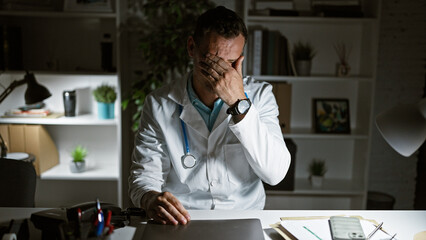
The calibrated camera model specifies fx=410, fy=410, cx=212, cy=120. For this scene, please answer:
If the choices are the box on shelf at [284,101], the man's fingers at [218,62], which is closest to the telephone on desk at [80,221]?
the man's fingers at [218,62]

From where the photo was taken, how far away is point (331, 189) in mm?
3074

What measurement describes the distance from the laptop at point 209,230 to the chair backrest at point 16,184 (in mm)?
657

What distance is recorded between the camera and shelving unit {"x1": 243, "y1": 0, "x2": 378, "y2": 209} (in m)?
2.96

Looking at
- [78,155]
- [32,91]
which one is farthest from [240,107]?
[78,155]

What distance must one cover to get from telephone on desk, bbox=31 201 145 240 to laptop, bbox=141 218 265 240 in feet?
0.37

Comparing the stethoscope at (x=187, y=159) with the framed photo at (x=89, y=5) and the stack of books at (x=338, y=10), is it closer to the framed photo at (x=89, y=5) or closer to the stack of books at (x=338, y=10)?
the framed photo at (x=89, y=5)

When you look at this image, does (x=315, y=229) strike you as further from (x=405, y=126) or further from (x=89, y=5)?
(x=89, y=5)

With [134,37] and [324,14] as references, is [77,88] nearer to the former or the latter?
[134,37]

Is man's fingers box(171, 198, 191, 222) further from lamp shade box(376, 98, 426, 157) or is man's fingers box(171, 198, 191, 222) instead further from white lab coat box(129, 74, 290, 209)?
lamp shade box(376, 98, 426, 157)

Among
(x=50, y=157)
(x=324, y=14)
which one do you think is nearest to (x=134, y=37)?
(x=50, y=157)

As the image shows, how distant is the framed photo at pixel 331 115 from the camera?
3.10m

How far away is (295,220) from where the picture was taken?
131cm

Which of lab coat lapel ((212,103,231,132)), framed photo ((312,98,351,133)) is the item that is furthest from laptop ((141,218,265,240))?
framed photo ((312,98,351,133))

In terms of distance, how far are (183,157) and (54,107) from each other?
1.89 m
